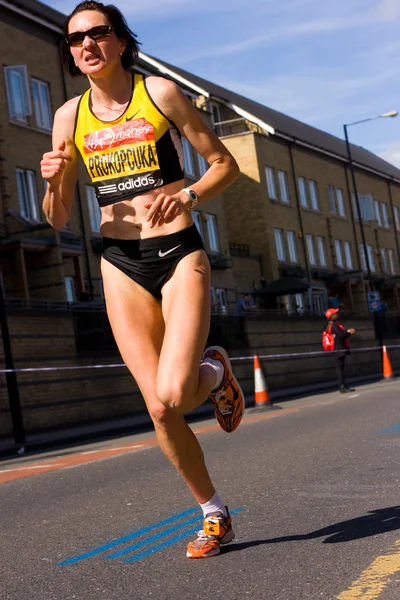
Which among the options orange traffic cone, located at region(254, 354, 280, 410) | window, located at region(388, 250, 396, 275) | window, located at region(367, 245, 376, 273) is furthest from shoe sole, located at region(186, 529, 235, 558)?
window, located at region(388, 250, 396, 275)

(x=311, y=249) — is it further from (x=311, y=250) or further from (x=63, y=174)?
(x=63, y=174)

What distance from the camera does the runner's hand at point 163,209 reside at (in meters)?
5.07

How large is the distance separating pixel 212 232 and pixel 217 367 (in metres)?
40.8

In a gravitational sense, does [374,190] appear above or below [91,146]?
above

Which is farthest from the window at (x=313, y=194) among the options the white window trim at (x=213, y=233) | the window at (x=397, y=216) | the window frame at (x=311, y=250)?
the window at (x=397, y=216)

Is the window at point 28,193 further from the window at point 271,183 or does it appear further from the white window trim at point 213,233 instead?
the window at point 271,183

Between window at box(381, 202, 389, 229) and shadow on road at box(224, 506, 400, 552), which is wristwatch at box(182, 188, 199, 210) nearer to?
shadow on road at box(224, 506, 400, 552)

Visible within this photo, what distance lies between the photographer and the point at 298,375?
4153 cm

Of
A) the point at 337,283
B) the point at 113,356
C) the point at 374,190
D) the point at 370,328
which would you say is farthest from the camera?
the point at 374,190

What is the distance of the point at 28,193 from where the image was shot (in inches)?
1262

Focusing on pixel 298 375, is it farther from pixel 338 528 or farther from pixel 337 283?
pixel 338 528

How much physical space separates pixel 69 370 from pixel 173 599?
21369mm

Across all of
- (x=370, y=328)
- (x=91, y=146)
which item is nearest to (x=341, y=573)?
(x=91, y=146)

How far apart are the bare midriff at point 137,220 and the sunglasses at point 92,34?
0.76 meters
